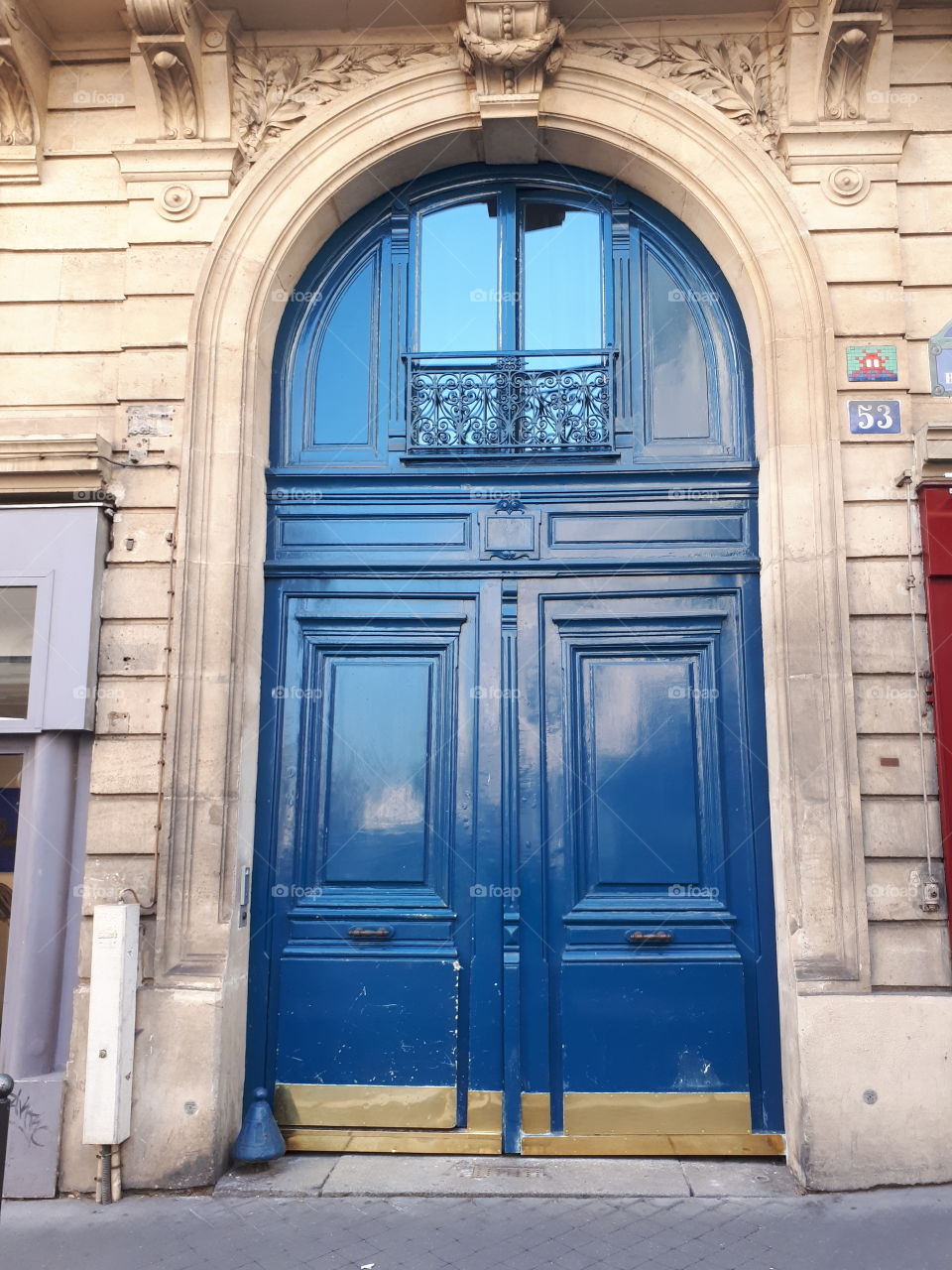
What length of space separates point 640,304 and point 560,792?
111 inches

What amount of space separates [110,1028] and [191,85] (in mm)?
4952

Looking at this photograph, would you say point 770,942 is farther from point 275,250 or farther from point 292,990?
point 275,250

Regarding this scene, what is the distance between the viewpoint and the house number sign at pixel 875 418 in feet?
17.6

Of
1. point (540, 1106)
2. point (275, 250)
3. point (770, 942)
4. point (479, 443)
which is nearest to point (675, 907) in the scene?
point (770, 942)

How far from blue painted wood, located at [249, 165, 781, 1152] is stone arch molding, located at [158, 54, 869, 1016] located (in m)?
0.20

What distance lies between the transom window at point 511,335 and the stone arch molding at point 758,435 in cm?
17

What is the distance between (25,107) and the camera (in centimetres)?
593

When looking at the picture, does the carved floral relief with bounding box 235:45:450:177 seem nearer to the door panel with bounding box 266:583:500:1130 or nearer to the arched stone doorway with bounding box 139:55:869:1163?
the arched stone doorway with bounding box 139:55:869:1163

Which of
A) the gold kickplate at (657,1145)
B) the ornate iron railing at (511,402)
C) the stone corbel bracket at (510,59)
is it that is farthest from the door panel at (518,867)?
the stone corbel bracket at (510,59)

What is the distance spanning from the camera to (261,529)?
18.8 feet

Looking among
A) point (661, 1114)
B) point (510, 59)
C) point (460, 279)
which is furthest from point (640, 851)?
Result: point (510, 59)

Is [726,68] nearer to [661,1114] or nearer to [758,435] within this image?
[758,435]

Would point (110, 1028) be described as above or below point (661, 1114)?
above

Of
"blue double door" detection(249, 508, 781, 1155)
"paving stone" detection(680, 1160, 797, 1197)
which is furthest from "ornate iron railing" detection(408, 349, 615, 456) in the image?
"paving stone" detection(680, 1160, 797, 1197)
